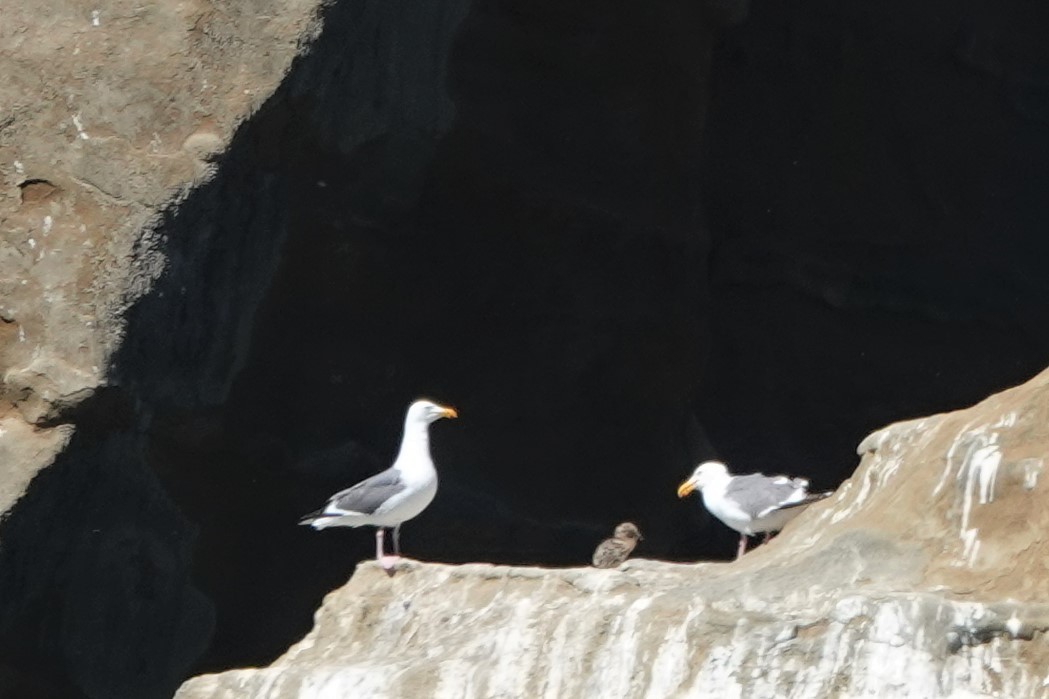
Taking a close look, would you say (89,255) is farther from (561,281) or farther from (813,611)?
(813,611)

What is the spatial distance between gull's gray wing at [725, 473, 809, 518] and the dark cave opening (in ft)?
6.44

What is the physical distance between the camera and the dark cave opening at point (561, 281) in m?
8.50

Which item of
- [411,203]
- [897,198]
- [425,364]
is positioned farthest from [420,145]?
[897,198]

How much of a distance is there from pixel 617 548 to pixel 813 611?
330cm

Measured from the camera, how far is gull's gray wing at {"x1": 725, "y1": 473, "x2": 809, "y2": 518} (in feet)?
26.3

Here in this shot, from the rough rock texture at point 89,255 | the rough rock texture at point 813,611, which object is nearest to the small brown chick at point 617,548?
the rough rock texture at point 813,611

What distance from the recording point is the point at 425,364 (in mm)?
10008

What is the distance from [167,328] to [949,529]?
3.35 metres

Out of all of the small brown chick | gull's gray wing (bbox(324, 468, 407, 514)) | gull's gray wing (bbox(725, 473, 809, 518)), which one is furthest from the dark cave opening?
gull's gray wing (bbox(725, 473, 809, 518))

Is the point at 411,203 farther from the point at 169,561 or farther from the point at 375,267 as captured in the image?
the point at 169,561

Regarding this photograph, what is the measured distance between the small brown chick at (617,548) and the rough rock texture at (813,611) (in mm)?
1749

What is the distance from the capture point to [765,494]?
816 centimetres

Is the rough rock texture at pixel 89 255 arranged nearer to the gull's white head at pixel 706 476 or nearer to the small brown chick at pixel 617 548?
the small brown chick at pixel 617 548

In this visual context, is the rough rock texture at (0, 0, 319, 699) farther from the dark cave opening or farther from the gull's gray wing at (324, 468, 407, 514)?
the gull's gray wing at (324, 468, 407, 514)
